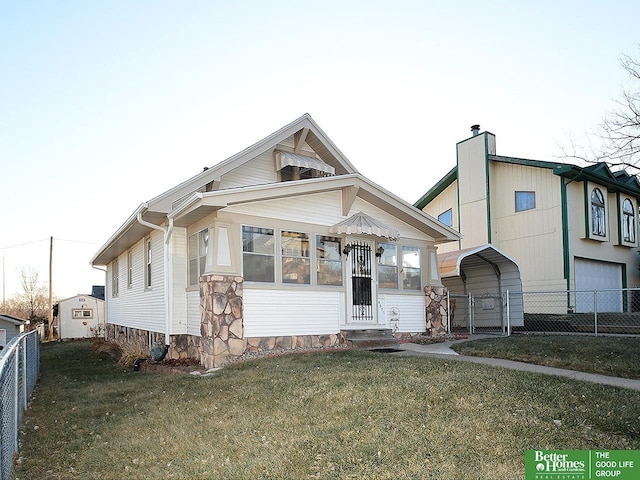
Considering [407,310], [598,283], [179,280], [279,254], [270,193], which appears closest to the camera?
[270,193]

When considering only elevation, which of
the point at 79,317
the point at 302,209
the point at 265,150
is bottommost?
the point at 79,317

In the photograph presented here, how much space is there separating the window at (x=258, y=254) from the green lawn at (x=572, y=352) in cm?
439

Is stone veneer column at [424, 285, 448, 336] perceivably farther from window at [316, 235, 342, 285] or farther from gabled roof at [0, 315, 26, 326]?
gabled roof at [0, 315, 26, 326]

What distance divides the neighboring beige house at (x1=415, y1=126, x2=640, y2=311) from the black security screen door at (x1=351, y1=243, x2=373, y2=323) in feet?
15.6

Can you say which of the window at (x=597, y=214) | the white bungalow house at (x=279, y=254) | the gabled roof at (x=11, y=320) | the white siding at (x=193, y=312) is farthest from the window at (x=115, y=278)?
the window at (x=597, y=214)

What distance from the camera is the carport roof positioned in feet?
47.3

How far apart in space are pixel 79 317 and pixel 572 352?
26.1m

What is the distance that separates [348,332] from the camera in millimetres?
11820

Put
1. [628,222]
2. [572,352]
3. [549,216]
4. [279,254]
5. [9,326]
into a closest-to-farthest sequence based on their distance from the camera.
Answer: [572,352] → [279,254] → [549,216] → [628,222] → [9,326]

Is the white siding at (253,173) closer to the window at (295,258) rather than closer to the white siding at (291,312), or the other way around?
the window at (295,258)

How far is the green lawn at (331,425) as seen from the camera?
14.2 ft

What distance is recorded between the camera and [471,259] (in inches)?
632

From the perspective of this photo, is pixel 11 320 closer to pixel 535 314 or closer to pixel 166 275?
pixel 166 275

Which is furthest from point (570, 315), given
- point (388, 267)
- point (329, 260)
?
point (329, 260)
